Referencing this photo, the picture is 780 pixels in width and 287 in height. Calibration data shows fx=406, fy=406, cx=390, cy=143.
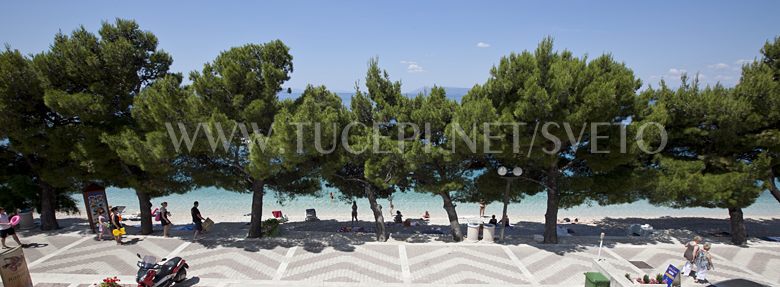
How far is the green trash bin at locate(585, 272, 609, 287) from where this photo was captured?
9.25 meters

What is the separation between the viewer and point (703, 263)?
10688 mm

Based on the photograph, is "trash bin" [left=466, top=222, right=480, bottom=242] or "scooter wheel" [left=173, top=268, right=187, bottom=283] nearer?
"scooter wheel" [left=173, top=268, right=187, bottom=283]

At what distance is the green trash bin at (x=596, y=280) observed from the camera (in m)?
9.25

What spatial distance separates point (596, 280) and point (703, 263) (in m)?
3.79

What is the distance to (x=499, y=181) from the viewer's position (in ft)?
48.8

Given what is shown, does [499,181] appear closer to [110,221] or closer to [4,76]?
[110,221]

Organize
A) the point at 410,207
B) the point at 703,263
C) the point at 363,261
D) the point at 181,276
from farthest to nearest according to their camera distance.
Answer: the point at 410,207 → the point at 363,261 → the point at 703,263 → the point at 181,276

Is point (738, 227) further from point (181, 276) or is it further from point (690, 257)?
point (181, 276)

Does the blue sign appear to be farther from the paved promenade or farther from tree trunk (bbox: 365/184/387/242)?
tree trunk (bbox: 365/184/387/242)

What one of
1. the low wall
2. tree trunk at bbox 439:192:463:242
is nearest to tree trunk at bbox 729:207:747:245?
the low wall

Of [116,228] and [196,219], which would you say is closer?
[116,228]

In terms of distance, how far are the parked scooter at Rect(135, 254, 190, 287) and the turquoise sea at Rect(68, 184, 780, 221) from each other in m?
17.1

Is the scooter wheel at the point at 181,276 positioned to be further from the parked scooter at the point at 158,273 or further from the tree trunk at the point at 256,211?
the tree trunk at the point at 256,211

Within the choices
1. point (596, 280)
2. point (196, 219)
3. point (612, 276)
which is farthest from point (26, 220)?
point (612, 276)
